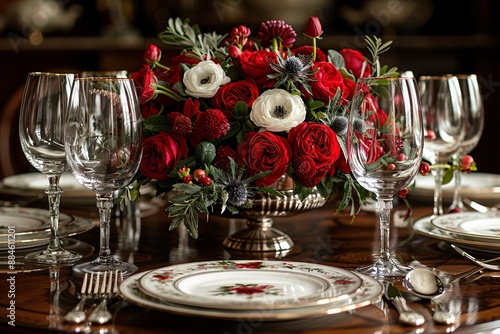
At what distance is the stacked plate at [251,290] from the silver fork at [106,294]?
0.03 m

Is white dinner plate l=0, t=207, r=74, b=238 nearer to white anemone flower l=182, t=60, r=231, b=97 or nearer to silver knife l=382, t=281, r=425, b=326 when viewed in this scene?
white anemone flower l=182, t=60, r=231, b=97

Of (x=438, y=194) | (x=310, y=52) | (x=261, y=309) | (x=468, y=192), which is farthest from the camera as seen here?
(x=468, y=192)

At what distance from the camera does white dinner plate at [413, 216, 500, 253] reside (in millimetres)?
1140

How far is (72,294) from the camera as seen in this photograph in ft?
3.14

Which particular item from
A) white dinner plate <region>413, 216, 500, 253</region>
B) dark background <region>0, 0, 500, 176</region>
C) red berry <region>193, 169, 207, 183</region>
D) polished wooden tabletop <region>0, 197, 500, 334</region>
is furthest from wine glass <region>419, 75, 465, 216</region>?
dark background <region>0, 0, 500, 176</region>

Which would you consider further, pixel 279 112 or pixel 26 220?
pixel 26 220

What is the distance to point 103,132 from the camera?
1.01 metres

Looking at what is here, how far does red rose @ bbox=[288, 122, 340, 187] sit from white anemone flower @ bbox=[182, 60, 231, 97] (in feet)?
0.41

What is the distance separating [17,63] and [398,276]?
306 centimetres

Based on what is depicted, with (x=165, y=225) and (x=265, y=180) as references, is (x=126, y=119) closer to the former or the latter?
(x=265, y=180)

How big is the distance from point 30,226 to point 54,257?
194 millimetres

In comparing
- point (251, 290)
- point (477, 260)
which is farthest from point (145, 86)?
point (477, 260)

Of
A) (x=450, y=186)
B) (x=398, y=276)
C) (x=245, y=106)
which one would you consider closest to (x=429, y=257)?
(x=398, y=276)

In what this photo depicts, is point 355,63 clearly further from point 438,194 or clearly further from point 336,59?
point 438,194
